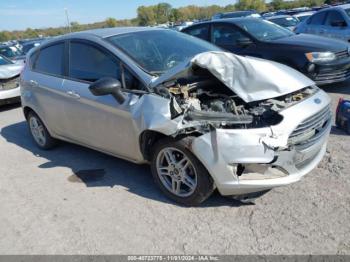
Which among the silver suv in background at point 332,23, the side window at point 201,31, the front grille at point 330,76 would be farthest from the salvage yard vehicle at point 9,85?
the silver suv in background at point 332,23

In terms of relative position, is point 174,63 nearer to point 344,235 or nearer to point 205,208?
point 205,208

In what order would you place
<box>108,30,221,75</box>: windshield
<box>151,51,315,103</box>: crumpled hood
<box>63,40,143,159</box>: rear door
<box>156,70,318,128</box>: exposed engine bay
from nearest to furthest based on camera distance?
1. <box>156,70,318,128</box>: exposed engine bay
2. <box>151,51,315,103</box>: crumpled hood
3. <box>63,40,143,159</box>: rear door
4. <box>108,30,221,75</box>: windshield

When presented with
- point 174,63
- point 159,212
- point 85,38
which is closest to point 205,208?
point 159,212

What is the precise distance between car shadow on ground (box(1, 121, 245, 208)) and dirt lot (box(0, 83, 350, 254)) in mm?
19

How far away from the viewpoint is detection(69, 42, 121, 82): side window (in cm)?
425

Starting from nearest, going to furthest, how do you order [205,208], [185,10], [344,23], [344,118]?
[205,208] < [344,118] < [344,23] < [185,10]

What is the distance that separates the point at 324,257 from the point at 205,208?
46.5 inches

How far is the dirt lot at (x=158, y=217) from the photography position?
3135mm

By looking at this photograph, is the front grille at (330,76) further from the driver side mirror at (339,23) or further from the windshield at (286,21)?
the windshield at (286,21)

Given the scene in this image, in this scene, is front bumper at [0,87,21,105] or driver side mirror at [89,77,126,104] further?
front bumper at [0,87,21,105]

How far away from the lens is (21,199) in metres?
4.36

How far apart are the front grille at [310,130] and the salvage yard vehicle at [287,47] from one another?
3590mm

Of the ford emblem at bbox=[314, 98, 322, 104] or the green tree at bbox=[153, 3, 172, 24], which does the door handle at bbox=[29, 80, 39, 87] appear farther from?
the green tree at bbox=[153, 3, 172, 24]

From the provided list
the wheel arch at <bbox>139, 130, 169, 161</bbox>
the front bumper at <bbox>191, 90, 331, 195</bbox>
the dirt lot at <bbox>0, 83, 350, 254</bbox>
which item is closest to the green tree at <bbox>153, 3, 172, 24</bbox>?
the dirt lot at <bbox>0, 83, 350, 254</bbox>
